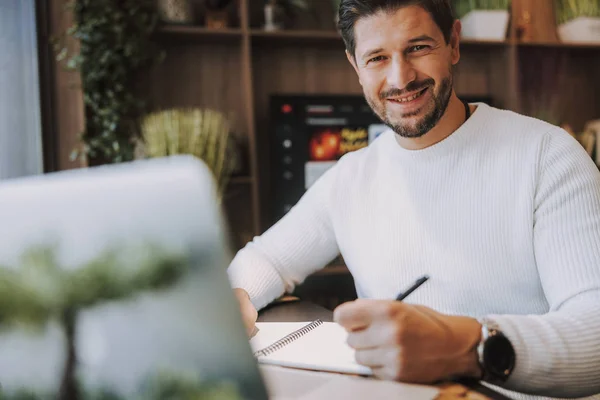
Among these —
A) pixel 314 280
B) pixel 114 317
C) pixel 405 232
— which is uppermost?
pixel 114 317

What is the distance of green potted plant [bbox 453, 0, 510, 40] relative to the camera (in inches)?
107

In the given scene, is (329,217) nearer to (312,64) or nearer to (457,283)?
(457,283)

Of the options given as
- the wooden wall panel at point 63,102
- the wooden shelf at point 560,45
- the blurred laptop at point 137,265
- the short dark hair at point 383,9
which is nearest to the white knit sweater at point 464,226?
the short dark hair at point 383,9

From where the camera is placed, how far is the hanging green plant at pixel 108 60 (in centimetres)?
216

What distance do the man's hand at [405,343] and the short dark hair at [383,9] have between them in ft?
2.57

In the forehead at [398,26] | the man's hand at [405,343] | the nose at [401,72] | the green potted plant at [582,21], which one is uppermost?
the green potted plant at [582,21]

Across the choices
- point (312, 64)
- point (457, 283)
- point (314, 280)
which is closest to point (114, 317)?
point (457, 283)

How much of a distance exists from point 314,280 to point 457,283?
155 centimetres

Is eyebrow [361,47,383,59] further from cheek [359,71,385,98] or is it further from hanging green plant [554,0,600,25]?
hanging green plant [554,0,600,25]

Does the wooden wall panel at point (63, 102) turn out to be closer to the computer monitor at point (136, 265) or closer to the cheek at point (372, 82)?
the cheek at point (372, 82)

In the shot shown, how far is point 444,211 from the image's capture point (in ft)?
3.91

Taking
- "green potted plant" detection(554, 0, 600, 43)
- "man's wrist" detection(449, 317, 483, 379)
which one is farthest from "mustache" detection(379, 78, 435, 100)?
"green potted plant" detection(554, 0, 600, 43)

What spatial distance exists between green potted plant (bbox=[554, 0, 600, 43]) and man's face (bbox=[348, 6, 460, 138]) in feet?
6.46

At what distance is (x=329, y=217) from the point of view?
142 cm
